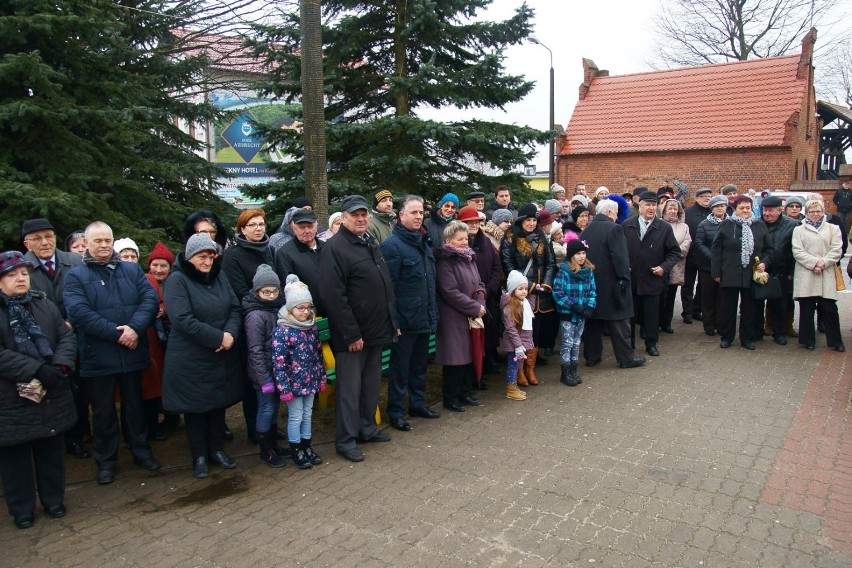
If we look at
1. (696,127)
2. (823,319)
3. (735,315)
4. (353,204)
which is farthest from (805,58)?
(353,204)

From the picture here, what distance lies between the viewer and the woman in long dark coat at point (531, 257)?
23.4 ft

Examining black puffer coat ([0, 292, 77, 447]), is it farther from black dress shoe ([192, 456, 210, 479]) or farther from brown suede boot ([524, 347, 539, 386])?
brown suede boot ([524, 347, 539, 386])

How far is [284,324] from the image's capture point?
4.95 meters

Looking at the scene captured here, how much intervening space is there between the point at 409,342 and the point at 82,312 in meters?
2.66

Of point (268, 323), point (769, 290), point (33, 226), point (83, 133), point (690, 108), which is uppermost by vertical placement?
point (690, 108)

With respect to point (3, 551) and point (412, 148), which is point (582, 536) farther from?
point (412, 148)

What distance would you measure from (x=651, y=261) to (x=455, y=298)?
11.5 ft

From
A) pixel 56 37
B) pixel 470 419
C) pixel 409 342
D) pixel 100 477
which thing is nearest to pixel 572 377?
pixel 470 419

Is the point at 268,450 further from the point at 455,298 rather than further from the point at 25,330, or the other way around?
the point at 455,298

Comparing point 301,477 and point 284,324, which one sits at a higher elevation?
point 284,324

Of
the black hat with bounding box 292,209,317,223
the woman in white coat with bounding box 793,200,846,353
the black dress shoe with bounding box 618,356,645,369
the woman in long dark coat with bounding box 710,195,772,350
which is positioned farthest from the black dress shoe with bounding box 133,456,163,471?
the woman in white coat with bounding box 793,200,846,353

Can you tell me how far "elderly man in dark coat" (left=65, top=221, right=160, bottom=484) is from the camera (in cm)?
478

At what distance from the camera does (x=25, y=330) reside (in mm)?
4230

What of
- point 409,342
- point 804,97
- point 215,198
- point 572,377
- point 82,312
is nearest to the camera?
point 82,312
